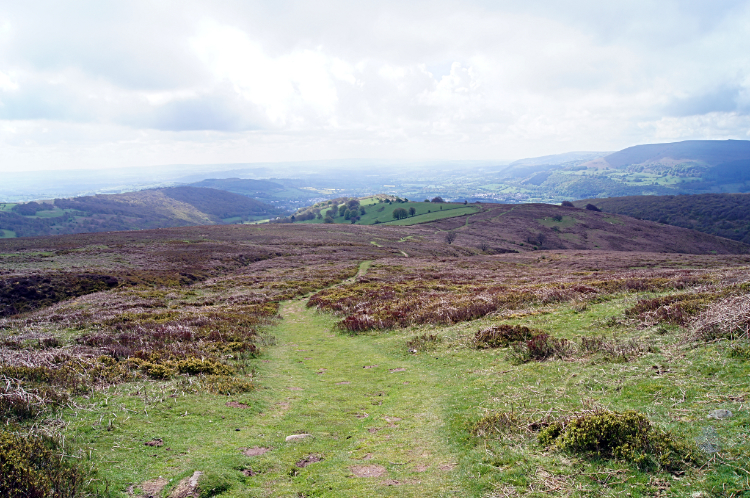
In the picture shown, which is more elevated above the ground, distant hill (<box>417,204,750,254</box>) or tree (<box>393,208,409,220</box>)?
tree (<box>393,208,409,220</box>)

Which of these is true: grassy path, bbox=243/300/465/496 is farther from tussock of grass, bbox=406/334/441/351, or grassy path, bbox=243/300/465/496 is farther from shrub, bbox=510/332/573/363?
shrub, bbox=510/332/573/363

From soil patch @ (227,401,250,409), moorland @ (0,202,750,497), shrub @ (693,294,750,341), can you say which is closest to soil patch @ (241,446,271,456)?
moorland @ (0,202,750,497)

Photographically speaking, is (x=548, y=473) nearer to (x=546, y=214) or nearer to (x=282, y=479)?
(x=282, y=479)

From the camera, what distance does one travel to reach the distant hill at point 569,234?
4193 inches

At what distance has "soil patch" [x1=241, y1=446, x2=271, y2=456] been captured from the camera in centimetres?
821

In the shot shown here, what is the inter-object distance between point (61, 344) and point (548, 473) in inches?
719

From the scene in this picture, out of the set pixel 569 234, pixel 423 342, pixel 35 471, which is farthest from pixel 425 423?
pixel 569 234

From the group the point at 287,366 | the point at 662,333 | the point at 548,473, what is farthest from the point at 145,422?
the point at 662,333

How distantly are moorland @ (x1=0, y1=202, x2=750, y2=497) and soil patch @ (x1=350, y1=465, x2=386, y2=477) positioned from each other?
0.14 feet

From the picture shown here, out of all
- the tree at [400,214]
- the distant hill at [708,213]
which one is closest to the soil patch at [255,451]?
the tree at [400,214]

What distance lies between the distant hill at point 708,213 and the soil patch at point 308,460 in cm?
18505

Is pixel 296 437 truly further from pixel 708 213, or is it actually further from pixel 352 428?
pixel 708 213

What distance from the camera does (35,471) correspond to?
5785 millimetres

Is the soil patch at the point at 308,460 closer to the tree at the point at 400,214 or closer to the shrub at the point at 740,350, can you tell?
the shrub at the point at 740,350
